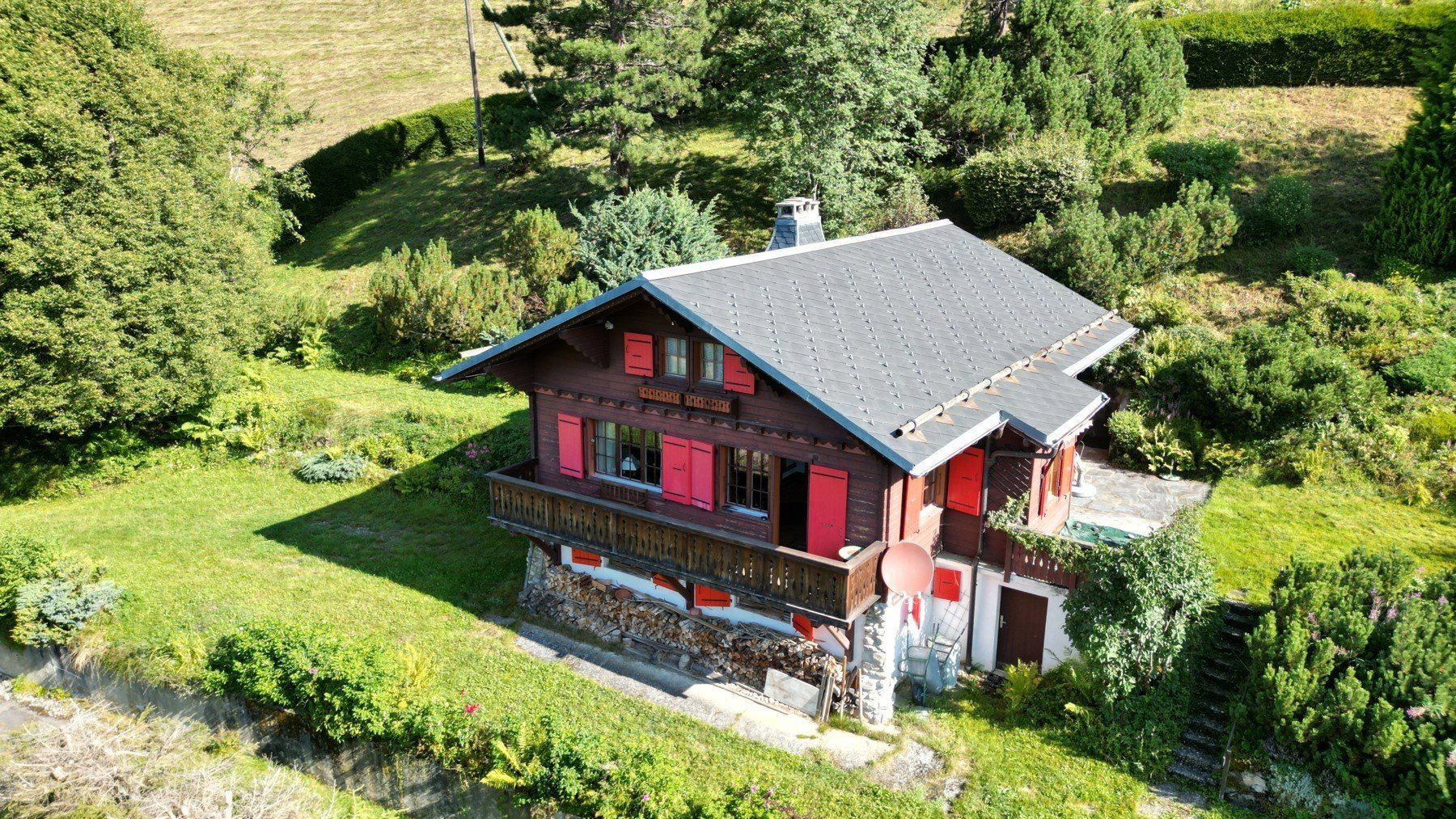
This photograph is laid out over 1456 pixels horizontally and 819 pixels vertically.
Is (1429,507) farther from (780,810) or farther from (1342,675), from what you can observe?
(780,810)

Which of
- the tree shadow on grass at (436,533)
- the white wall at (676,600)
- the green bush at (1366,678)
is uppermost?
the green bush at (1366,678)

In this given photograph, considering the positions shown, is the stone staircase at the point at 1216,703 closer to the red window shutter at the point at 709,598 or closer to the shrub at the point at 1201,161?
the red window shutter at the point at 709,598

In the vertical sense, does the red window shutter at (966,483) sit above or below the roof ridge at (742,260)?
below

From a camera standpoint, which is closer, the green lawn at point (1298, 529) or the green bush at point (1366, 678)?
the green bush at point (1366, 678)

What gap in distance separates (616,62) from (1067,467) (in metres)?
23.3

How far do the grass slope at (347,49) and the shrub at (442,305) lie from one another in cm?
2052

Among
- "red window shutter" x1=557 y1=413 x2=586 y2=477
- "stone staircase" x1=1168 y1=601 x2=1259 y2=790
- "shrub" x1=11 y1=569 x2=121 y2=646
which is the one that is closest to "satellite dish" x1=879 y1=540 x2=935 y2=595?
"stone staircase" x1=1168 y1=601 x2=1259 y2=790

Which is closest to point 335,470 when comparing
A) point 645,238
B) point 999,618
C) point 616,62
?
point 645,238

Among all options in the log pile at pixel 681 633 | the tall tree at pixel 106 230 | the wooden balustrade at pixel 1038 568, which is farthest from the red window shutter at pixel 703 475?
the tall tree at pixel 106 230

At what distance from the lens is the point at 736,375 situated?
15.1 metres

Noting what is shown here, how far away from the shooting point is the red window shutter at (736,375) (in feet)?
49.1

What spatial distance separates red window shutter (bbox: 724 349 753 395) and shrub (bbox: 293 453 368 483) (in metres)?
13.8

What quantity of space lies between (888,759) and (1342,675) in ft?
20.9

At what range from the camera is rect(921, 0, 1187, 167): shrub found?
32.6 meters
